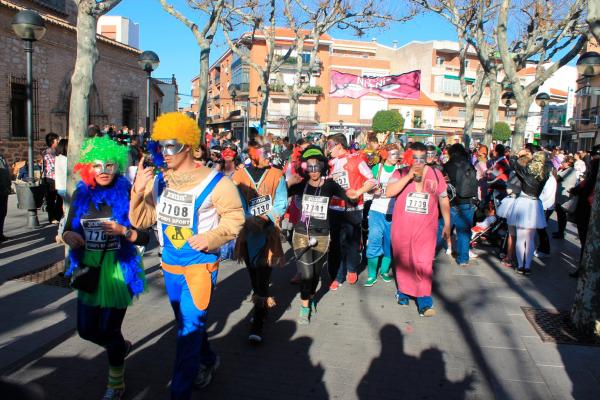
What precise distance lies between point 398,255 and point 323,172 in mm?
1256

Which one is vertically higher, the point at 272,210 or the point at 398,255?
the point at 272,210

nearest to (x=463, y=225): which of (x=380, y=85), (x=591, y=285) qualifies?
(x=591, y=285)

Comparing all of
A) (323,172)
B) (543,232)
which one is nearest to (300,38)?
(543,232)

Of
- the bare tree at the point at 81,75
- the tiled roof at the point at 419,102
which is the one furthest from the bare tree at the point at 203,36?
the tiled roof at the point at 419,102

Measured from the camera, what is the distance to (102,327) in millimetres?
3512

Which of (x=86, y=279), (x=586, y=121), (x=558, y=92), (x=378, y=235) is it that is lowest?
(x=378, y=235)

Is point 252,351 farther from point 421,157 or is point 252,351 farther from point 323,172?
point 421,157

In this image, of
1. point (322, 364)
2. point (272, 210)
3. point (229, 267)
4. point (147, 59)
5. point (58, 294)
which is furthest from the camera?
point (147, 59)

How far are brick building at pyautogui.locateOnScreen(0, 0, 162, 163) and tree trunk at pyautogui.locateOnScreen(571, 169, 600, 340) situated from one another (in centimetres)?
1506

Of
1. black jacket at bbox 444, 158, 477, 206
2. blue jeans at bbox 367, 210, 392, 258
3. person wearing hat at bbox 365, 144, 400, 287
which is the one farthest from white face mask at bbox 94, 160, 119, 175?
black jacket at bbox 444, 158, 477, 206

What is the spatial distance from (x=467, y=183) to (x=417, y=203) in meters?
2.76

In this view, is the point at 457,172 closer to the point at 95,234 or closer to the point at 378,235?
the point at 378,235

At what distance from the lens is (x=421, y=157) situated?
5.48m

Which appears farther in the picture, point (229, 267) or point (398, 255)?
point (229, 267)
